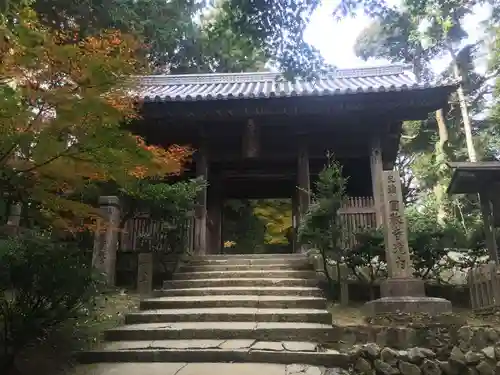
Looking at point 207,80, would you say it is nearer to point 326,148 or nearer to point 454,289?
point 326,148

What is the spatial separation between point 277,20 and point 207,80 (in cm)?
1006

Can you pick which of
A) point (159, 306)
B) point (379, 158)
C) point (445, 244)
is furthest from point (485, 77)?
point (159, 306)

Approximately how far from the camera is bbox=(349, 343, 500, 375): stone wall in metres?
4.73

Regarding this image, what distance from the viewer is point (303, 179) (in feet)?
34.1

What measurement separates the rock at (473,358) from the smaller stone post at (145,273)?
207 inches

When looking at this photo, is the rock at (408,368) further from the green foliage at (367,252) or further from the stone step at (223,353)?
the green foliage at (367,252)

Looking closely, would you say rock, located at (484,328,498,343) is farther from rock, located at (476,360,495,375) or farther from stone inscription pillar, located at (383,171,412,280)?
stone inscription pillar, located at (383,171,412,280)

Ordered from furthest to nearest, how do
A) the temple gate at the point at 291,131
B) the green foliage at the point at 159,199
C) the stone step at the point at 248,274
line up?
the temple gate at the point at 291,131, the green foliage at the point at 159,199, the stone step at the point at 248,274

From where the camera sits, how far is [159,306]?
262 inches

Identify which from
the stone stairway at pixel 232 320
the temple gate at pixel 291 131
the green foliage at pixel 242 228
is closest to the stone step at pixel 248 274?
the stone stairway at pixel 232 320

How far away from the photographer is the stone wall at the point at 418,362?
473cm

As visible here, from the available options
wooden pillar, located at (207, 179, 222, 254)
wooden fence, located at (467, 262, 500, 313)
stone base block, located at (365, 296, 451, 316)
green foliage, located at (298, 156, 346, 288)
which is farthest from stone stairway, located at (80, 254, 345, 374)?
wooden pillar, located at (207, 179, 222, 254)

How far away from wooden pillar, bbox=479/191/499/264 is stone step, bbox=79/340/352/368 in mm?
4563

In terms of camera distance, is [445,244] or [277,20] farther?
[445,244]
